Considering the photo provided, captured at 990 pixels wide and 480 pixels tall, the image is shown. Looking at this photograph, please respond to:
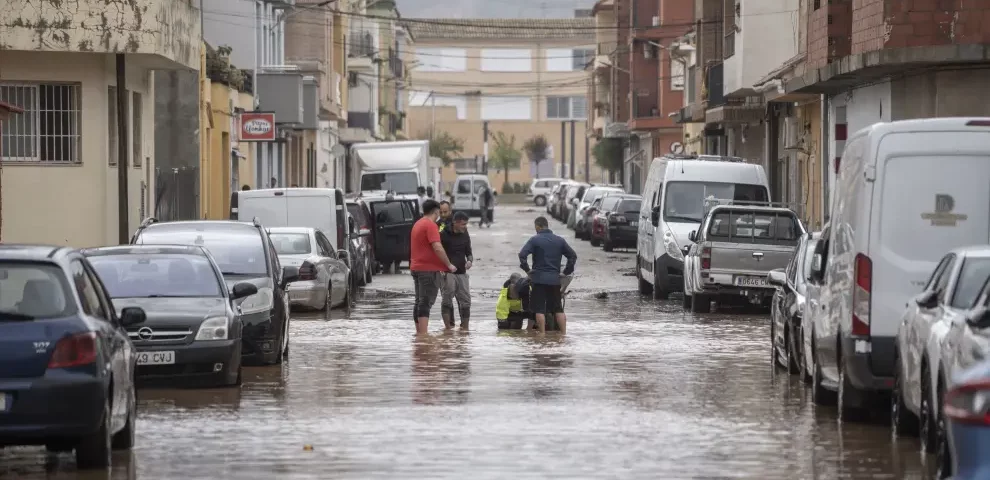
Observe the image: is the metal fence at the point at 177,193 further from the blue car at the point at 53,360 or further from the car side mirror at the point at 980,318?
the car side mirror at the point at 980,318

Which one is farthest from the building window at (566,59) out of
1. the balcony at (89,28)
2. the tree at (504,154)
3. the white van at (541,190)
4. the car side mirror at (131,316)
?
the car side mirror at (131,316)

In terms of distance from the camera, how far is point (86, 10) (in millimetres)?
30703

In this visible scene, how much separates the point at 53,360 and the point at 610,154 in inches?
3708

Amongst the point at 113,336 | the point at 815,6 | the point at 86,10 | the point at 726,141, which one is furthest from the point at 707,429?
the point at 726,141

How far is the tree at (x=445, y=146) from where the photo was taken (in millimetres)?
140500

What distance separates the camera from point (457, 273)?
2497 centimetres

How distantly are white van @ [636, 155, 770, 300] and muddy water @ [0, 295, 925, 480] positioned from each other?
364 inches

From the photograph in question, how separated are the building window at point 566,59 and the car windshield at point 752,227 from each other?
120 meters

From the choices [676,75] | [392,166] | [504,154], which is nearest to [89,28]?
[392,166]

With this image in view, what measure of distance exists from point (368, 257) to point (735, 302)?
33.9ft

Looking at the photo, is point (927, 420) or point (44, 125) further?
point (44, 125)

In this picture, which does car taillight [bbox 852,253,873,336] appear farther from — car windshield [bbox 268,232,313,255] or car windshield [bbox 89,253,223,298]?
car windshield [bbox 268,232,313,255]

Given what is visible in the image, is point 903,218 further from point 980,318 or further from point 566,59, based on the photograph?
point 566,59

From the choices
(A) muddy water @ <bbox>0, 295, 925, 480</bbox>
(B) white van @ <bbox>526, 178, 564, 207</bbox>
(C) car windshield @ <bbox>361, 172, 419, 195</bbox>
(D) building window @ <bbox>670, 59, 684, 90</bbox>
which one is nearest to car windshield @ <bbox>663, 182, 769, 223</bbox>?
(A) muddy water @ <bbox>0, 295, 925, 480</bbox>
